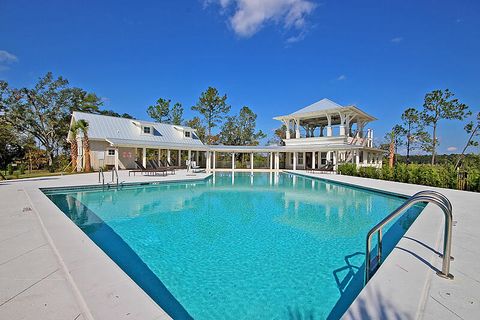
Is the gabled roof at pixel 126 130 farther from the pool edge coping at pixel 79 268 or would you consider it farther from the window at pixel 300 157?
the pool edge coping at pixel 79 268

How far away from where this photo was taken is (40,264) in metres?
3.05

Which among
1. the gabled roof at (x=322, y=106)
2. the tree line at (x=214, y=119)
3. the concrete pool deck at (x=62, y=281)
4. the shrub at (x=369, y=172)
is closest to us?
the concrete pool deck at (x=62, y=281)

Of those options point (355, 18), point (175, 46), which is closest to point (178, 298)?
point (355, 18)

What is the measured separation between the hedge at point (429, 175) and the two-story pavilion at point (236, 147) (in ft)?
19.5

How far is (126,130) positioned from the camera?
24.1 meters

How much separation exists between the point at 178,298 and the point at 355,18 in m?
19.4

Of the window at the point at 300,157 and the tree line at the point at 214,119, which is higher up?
the tree line at the point at 214,119

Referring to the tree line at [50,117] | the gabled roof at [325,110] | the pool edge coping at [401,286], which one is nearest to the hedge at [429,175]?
the gabled roof at [325,110]

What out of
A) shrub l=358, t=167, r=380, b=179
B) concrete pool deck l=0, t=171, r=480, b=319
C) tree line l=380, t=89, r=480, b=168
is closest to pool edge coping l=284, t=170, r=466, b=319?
concrete pool deck l=0, t=171, r=480, b=319

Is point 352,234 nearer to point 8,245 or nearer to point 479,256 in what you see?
point 479,256

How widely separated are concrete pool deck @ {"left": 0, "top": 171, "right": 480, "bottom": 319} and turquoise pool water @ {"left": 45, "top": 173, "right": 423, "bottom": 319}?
0.74 meters

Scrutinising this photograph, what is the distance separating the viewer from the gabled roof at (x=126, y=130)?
72.3ft

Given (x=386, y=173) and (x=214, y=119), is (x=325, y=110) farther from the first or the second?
(x=214, y=119)

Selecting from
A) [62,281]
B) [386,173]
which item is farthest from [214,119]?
[62,281]
